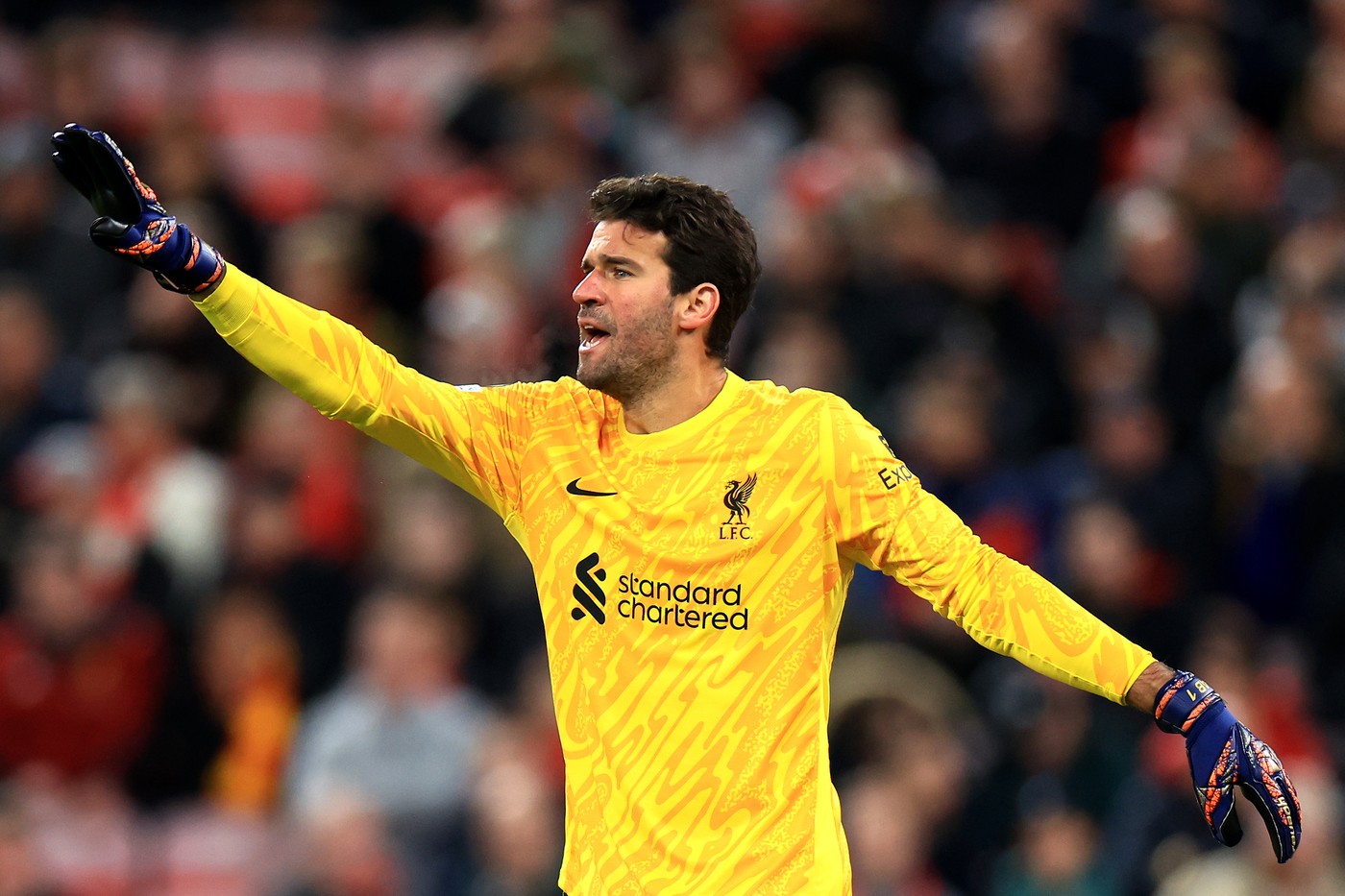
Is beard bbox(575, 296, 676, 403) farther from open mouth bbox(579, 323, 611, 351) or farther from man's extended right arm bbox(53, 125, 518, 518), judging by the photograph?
man's extended right arm bbox(53, 125, 518, 518)

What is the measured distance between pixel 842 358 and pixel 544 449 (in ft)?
17.2

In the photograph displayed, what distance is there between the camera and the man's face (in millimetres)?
5070

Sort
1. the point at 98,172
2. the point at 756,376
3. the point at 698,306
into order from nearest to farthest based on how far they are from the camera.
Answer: the point at 98,172, the point at 698,306, the point at 756,376

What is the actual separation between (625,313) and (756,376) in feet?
16.3

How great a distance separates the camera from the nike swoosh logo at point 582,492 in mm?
5090

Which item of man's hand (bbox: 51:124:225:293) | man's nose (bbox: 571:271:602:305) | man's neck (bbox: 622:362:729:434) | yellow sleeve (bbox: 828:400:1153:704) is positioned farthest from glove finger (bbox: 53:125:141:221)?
yellow sleeve (bbox: 828:400:1153:704)

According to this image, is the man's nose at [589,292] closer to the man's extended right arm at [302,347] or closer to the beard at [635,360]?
the beard at [635,360]

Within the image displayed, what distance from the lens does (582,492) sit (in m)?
5.11

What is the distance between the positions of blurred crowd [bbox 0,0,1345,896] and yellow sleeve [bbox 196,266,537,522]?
3.04 metres

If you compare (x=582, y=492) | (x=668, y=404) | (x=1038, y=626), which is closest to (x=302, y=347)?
(x=582, y=492)

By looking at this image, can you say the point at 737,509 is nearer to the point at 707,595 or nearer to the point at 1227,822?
the point at 707,595

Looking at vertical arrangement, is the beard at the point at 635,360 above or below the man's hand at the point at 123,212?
below

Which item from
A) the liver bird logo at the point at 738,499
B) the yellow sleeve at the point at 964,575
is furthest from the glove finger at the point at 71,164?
the yellow sleeve at the point at 964,575

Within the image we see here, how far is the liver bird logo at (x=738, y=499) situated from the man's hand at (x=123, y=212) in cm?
135
